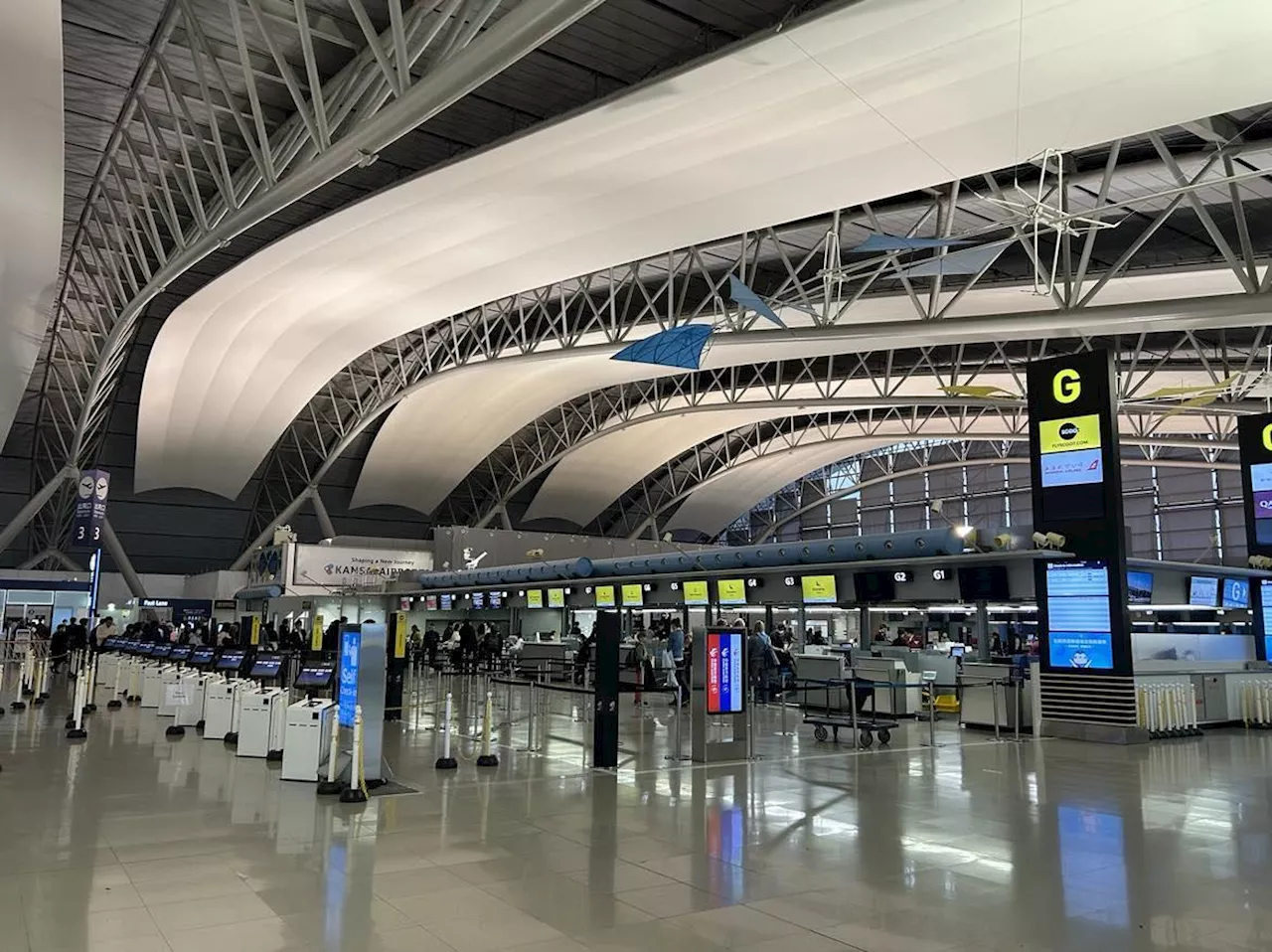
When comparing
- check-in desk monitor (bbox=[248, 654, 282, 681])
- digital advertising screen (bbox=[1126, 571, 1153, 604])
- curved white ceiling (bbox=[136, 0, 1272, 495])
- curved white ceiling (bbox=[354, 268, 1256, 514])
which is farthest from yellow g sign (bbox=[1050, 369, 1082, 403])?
check-in desk monitor (bbox=[248, 654, 282, 681])

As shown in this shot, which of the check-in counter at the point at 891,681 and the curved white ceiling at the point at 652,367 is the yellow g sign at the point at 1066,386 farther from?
the check-in counter at the point at 891,681

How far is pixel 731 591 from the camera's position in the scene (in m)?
21.8

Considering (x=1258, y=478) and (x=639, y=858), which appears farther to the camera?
(x=1258, y=478)

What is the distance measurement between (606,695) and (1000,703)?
8.03 meters

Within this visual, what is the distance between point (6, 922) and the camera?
Result: 5102mm

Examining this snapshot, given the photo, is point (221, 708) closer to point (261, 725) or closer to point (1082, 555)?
point (261, 725)

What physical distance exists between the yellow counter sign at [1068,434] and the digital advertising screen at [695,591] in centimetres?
907

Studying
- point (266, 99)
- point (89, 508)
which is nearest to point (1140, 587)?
point (266, 99)

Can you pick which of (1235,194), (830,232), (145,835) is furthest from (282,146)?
(1235,194)

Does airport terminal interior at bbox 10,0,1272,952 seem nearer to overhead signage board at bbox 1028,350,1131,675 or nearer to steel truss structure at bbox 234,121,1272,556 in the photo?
overhead signage board at bbox 1028,350,1131,675

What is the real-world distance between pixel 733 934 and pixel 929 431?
38980 millimetres

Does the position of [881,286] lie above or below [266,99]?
below

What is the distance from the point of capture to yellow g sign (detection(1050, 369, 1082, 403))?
1540cm

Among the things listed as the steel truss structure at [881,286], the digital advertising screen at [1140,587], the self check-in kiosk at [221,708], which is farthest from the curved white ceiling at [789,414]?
the self check-in kiosk at [221,708]
